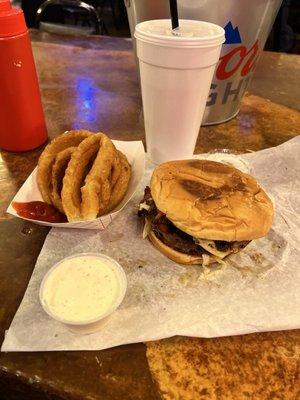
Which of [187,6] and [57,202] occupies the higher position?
[187,6]

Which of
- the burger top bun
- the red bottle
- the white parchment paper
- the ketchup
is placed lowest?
the white parchment paper

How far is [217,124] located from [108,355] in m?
1.20

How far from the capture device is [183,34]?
111 cm

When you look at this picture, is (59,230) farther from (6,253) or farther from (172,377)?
(172,377)

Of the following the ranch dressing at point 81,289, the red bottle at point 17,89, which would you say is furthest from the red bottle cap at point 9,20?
the ranch dressing at point 81,289

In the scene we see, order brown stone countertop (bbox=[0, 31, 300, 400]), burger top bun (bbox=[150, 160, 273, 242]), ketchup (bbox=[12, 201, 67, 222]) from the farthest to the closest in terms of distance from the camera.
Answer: ketchup (bbox=[12, 201, 67, 222]) → burger top bun (bbox=[150, 160, 273, 242]) → brown stone countertop (bbox=[0, 31, 300, 400])

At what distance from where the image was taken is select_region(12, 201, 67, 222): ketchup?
1.03 m

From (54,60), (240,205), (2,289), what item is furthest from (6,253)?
(54,60)

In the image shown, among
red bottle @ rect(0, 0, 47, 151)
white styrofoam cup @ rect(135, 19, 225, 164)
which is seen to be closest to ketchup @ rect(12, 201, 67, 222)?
red bottle @ rect(0, 0, 47, 151)

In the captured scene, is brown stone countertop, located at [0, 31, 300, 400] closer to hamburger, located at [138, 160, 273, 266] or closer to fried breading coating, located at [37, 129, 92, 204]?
fried breading coating, located at [37, 129, 92, 204]

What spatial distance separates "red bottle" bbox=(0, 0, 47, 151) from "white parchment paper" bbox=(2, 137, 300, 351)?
0.50 meters

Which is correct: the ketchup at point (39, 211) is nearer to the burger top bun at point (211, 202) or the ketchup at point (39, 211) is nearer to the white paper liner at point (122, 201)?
the white paper liner at point (122, 201)

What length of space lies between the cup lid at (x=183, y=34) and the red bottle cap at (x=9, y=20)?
38 centimetres

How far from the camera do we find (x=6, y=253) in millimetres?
966
